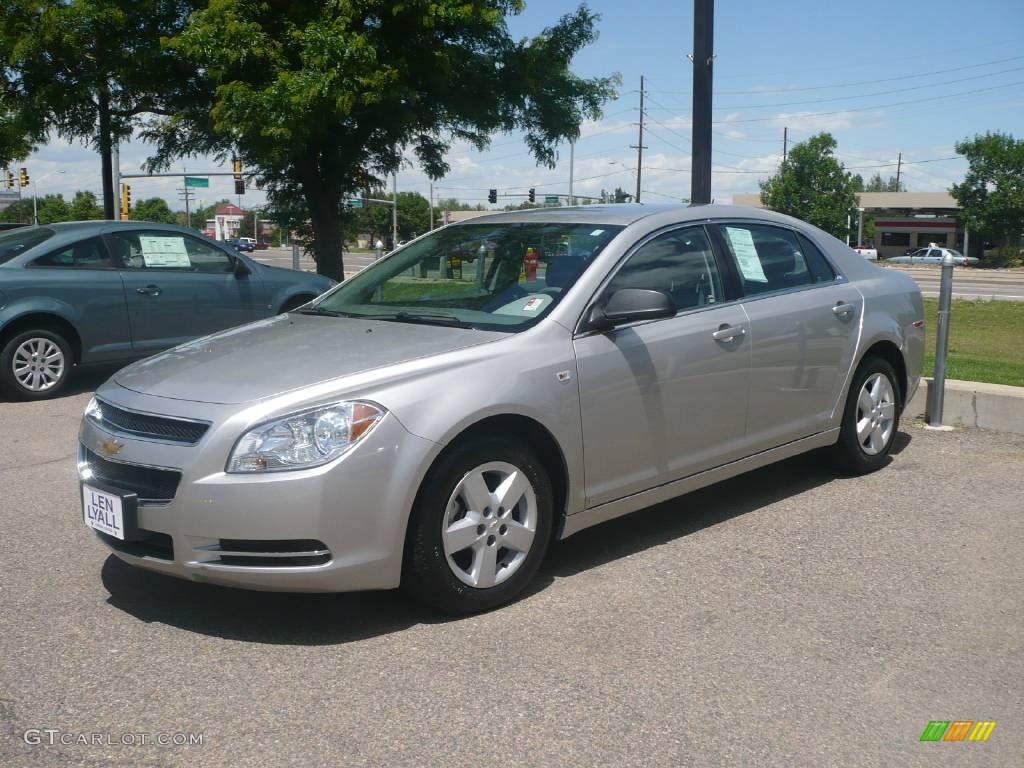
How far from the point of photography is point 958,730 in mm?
3303

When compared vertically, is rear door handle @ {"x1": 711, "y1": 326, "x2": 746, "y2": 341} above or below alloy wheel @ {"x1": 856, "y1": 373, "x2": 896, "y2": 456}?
above

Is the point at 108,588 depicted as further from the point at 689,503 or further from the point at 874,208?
the point at 874,208

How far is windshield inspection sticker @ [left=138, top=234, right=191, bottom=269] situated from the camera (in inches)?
392

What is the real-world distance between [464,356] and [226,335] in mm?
1419

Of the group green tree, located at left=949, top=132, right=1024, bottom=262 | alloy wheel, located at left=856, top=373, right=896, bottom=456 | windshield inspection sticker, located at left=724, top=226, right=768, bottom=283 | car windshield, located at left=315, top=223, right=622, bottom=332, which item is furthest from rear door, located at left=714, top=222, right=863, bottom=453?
green tree, located at left=949, top=132, right=1024, bottom=262

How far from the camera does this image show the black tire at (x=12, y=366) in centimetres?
911

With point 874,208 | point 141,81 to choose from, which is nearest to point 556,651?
point 141,81

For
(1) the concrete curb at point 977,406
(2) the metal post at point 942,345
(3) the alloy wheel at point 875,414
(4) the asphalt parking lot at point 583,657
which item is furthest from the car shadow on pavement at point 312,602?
(1) the concrete curb at point 977,406

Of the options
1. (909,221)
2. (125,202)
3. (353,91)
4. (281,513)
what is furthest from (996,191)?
(281,513)

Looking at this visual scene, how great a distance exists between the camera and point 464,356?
4.21 m

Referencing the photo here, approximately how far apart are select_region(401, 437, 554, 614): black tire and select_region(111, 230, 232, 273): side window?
670 centimetres

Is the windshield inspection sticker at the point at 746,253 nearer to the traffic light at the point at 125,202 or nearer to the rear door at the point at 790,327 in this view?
the rear door at the point at 790,327

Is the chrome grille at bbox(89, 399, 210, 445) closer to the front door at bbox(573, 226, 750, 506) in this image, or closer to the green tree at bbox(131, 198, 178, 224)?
the front door at bbox(573, 226, 750, 506)

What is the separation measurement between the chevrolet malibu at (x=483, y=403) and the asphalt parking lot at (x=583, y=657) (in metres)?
0.29
